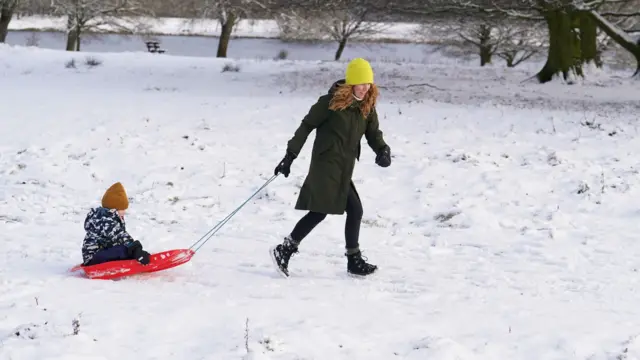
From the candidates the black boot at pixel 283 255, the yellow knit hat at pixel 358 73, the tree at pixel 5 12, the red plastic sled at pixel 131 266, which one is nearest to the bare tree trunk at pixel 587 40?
the yellow knit hat at pixel 358 73

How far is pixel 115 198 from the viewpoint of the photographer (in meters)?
5.93

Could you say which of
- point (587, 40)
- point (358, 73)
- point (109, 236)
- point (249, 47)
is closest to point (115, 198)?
point (109, 236)

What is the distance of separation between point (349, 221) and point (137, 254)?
5.56 ft

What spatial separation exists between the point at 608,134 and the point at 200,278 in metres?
7.93

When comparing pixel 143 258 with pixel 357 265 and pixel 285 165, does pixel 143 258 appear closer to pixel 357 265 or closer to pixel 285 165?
pixel 285 165

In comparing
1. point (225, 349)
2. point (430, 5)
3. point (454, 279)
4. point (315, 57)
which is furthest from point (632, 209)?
point (315, 57)

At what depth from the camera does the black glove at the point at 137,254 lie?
5.85 metres

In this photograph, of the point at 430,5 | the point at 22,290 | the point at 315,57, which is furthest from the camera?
the point at 315,57

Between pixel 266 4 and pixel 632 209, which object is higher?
pixel 266 4

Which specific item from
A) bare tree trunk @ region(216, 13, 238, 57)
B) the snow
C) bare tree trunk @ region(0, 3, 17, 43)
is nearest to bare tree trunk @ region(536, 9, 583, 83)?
the snow

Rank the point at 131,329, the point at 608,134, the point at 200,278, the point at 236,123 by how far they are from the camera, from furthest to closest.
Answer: the point at 236,123
the point at 608,134
the point at 200,278
the point at 131,329

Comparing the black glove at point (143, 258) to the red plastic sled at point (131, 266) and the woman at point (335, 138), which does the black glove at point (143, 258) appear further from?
the woman at point (335, 138)

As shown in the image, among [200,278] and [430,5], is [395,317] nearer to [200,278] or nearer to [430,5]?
[200,278]

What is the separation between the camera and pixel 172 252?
6.08 m
